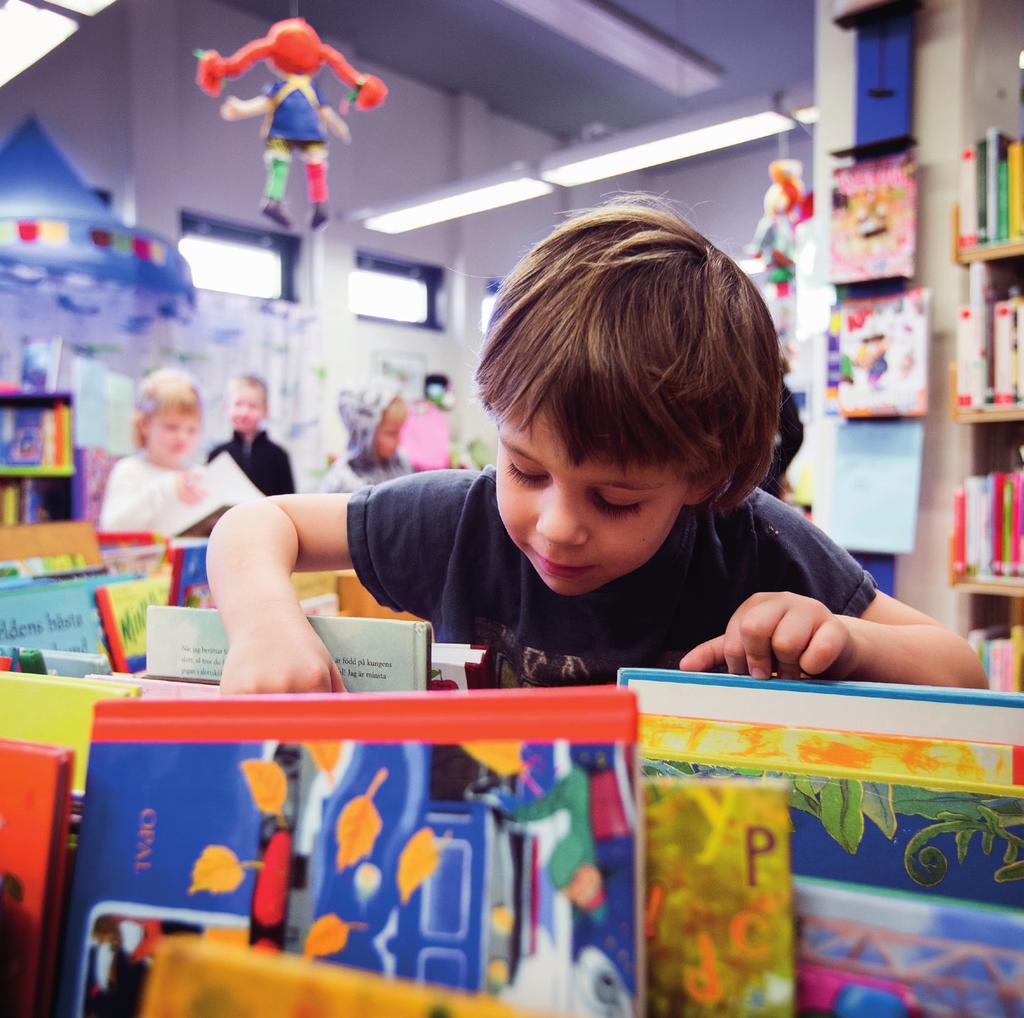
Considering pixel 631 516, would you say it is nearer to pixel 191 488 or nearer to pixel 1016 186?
pixel 191 488

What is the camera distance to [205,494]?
185 centimetres

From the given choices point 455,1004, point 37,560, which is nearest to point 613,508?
point 455,1004

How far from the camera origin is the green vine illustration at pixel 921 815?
429 mm

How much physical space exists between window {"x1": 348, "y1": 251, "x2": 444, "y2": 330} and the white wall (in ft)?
0.37

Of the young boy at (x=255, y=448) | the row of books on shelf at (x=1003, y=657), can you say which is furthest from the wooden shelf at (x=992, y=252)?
the young boy at (x=255, y=448)

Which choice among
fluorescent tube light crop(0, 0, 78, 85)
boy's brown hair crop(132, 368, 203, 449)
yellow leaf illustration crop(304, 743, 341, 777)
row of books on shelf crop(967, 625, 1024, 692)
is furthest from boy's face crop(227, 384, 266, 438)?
yellow leaf illustration crop(304, 743, 341, 777)

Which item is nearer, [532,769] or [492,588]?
[532,769]

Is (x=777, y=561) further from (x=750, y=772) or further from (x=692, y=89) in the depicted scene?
→ (x=692, y=89)

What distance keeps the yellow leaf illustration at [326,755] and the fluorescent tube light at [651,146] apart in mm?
3595

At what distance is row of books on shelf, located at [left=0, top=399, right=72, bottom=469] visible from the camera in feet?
12.4

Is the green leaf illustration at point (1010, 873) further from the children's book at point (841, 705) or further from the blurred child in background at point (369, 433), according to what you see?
the blurred child in background at point (369, 433)

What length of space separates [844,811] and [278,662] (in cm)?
34

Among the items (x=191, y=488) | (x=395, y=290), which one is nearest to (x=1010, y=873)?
(x=191, y=488)

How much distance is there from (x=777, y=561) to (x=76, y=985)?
67cm
